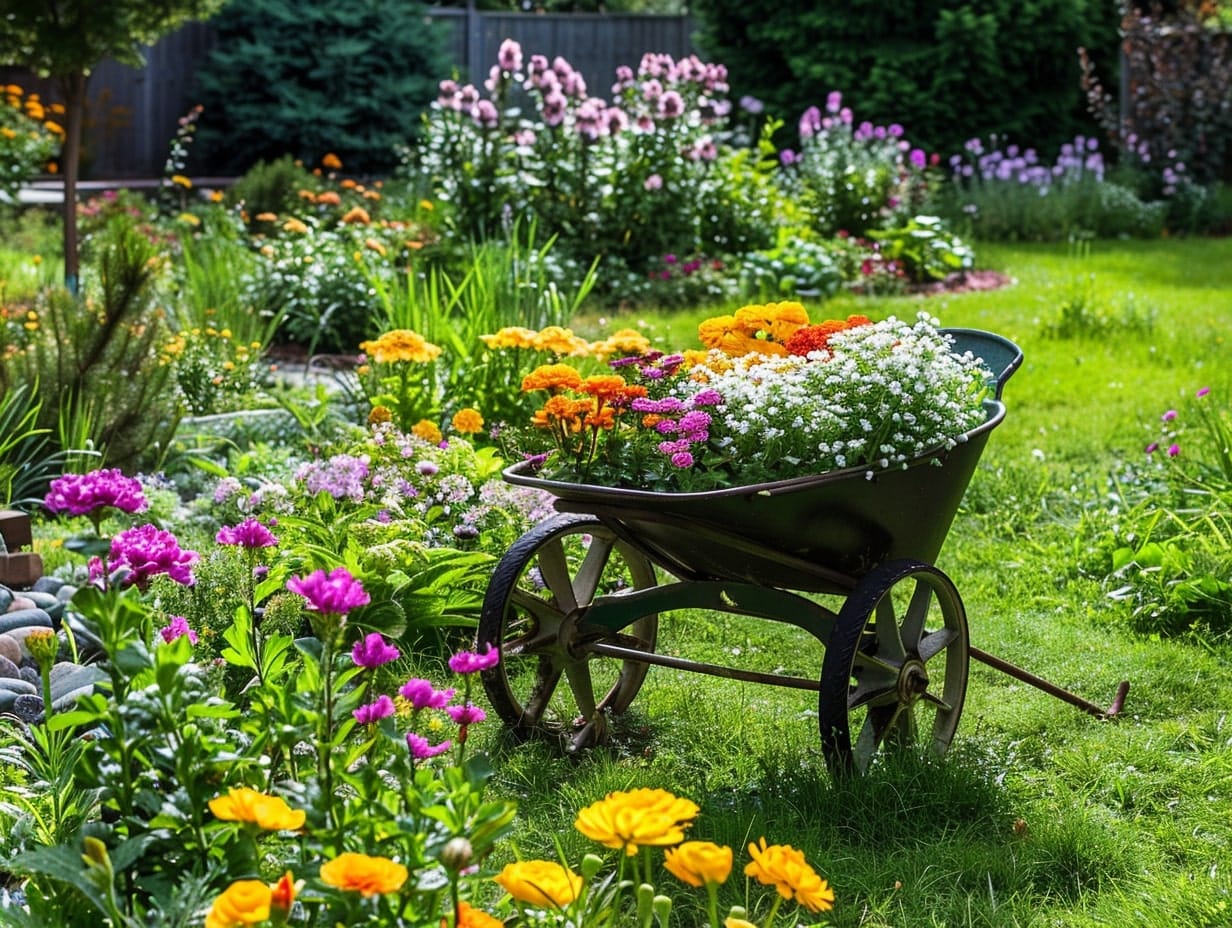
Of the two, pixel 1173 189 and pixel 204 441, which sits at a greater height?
pixel 1173 189

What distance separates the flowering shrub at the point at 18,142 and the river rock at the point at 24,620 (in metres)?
7.98

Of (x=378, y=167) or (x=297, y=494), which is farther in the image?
(x=378, y=167)

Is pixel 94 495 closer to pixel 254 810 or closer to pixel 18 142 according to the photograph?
pixel 254 810

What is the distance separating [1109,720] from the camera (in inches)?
126

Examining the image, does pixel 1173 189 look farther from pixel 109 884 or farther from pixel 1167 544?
pixel 109 884

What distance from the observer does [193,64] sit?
1579 cm

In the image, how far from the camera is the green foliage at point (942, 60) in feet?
42.9

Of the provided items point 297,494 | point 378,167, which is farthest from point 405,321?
point 378,167

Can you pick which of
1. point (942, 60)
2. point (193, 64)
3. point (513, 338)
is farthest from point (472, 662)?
point (193, 64)

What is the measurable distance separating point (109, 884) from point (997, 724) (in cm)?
227

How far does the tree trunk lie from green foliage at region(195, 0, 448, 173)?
6.25m

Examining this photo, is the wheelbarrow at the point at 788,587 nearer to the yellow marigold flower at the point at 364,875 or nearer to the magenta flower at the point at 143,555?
the magenta flower at the point at 143,555

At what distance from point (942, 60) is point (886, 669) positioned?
37.8ft

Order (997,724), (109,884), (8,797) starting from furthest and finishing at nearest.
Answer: (997,724) < (8,797) < (109,884)
